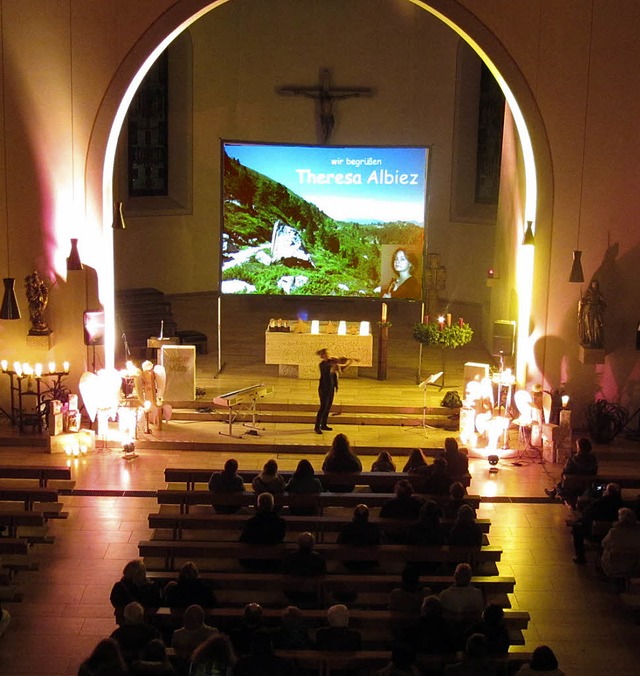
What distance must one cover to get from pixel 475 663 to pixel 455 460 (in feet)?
14.2

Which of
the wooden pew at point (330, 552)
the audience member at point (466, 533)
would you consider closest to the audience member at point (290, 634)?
the wooden pew at point (330, 552)

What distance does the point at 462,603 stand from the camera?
927 centimetres

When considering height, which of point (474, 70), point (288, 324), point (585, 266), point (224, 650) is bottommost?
point (224, 650)

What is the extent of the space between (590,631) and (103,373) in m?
7.45

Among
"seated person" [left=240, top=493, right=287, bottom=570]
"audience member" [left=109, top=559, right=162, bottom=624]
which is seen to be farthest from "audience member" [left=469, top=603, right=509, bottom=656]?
"audience member" [left=109, top=559, right=162, bottom=624]

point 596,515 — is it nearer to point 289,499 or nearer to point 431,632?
point 289,499

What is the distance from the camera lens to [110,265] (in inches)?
613

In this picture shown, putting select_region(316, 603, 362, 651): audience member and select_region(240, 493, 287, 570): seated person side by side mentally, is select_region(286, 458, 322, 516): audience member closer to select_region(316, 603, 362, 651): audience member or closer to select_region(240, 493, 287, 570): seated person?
select_region(240, 493, 287, 570): seated person

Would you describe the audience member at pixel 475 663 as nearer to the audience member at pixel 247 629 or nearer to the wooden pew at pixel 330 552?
the audience member at pixel 247 629

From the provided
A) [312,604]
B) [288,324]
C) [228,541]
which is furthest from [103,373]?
[312,604]

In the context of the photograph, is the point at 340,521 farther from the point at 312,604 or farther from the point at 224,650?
the point at 224,650

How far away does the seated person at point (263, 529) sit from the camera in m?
10.5

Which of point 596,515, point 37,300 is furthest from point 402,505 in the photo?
point 37,300

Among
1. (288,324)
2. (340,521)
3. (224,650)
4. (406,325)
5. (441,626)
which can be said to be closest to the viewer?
(224,650)
